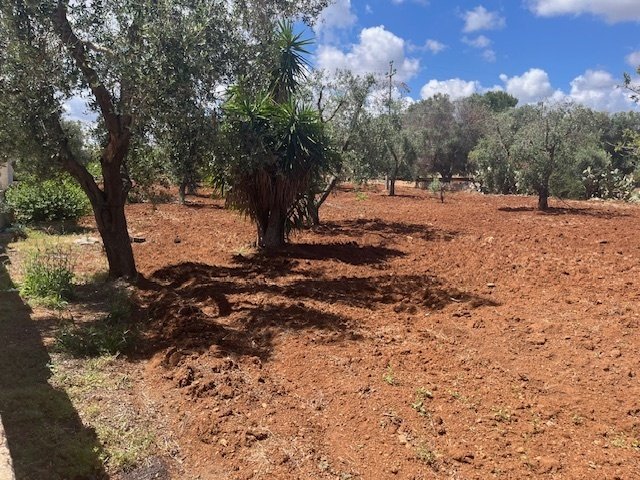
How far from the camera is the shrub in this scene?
15164 millimetres

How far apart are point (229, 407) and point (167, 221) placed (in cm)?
1293

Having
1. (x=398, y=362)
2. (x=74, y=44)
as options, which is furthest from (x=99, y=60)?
(x=398, y=362)

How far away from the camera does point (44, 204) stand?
1535 centimetres

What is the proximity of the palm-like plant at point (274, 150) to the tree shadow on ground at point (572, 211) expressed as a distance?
10764 mm

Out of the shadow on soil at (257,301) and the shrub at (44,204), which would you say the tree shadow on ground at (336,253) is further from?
the shrub at (44,204)

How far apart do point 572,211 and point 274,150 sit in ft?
42.6

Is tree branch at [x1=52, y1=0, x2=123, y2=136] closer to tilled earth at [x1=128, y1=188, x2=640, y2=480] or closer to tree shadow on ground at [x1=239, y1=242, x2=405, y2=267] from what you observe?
tilled earth at [x1=128, y1=188, x2=640, y2=480]

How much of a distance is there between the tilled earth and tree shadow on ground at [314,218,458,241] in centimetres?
281

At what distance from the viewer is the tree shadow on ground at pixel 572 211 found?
56.5 feet

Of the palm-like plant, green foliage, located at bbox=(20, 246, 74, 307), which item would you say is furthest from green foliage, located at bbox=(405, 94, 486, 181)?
green foliage, located at bbox=(20, 246, 74, 307)

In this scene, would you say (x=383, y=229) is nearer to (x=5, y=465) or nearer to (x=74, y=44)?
(x=74, y=44)

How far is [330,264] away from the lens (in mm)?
10086

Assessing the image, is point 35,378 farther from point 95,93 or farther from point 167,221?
point 167,221

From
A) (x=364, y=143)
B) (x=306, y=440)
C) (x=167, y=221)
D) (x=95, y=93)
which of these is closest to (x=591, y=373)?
(x=306, y=440)
